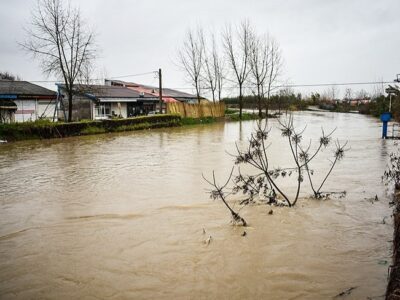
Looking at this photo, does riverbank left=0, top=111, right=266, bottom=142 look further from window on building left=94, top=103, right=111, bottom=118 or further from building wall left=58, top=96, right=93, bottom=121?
building wall left=58, top=96, right=93, bottom=121

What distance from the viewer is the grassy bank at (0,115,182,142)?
1934cm

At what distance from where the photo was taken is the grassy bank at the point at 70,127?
1934 centimetres

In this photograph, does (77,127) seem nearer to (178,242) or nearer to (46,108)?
(46,108)

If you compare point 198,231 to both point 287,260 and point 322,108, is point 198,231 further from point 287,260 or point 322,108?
point 322,108

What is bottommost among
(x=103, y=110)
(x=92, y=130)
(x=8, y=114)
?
(x=92, y=130)

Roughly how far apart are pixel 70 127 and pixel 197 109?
15953mm

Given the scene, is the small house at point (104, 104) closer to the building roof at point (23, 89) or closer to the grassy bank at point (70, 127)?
the building roof at point (23, 89)

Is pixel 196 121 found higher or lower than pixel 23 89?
lower

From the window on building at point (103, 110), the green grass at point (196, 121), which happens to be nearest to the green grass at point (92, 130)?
the green grass at point (196, 121)

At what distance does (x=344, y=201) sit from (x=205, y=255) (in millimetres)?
3546

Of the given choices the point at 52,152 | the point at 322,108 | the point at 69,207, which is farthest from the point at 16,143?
the point at 322,108

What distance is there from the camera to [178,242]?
5.05m

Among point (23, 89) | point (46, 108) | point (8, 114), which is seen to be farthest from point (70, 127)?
point (23, 89)

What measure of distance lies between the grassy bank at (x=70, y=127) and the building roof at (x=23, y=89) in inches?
353
